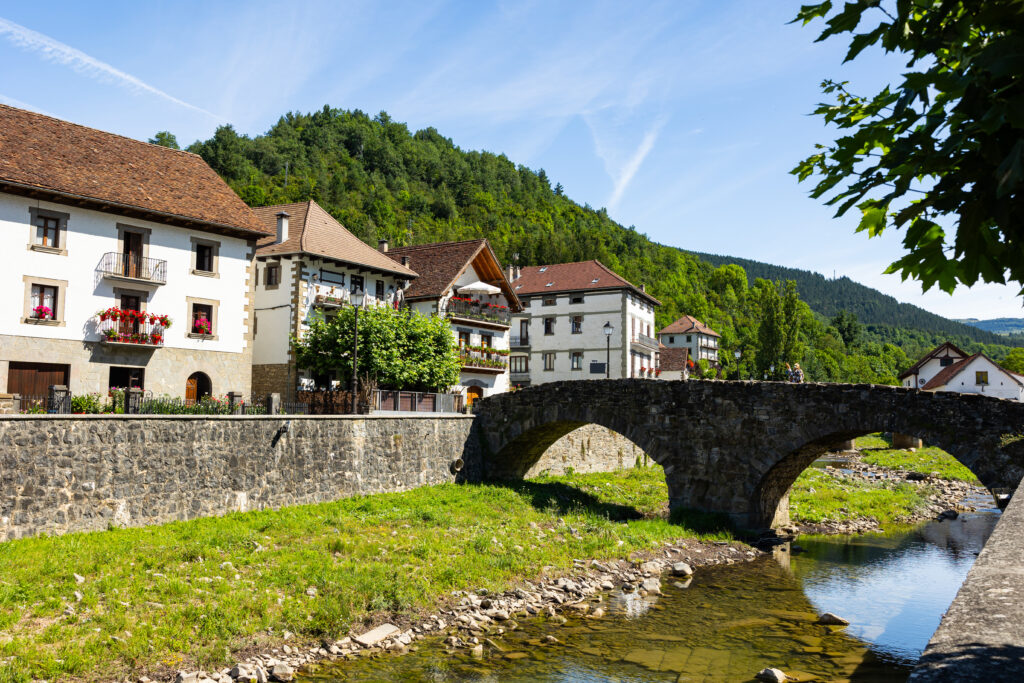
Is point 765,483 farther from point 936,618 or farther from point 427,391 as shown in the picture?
point 427,391

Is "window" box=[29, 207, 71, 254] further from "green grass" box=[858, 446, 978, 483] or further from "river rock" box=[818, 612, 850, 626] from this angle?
"green grass" box=[858, 446, 978, 483]

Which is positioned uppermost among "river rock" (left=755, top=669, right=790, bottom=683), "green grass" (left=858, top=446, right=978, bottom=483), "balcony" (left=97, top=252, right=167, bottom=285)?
"balcony" (left=97, top=252, right=167, bottom=285)

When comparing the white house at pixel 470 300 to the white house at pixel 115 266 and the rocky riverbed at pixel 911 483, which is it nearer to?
the white house at pixel 115 266

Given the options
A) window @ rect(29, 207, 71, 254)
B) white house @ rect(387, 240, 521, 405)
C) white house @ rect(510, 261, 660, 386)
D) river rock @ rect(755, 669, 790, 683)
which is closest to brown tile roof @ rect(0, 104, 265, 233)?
window @ rect(29, 207, 71, 254)

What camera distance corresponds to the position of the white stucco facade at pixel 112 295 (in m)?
24.9

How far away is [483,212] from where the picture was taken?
11869 centimetres

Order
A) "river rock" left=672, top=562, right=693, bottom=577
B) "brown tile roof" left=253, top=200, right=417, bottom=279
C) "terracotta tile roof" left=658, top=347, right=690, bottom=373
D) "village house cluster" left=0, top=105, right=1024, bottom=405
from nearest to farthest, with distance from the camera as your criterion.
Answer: "river rock" left=672, top=562, right=693, bottom=577, "village house cluster" left=0, top=105, right=1024, bottom=405, "brown tile roof" left=253, top=200, right=417, bottom=279, "terracotta tile roof" left=658, top=347, right=690, bottom=373

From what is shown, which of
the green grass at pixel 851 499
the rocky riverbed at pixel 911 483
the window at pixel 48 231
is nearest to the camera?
the window at pixel 48 231

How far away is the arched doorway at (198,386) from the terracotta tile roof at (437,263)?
594 inches

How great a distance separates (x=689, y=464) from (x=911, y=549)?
8.06 meters

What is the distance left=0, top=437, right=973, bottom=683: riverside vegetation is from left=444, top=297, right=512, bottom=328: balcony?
16.7 metres

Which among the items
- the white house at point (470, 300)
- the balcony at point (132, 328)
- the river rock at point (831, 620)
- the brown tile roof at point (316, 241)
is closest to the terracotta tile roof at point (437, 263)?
the white house at point (470, 300)

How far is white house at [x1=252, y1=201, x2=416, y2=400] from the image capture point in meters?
35.1

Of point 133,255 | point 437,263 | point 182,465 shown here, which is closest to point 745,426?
point 182,465
